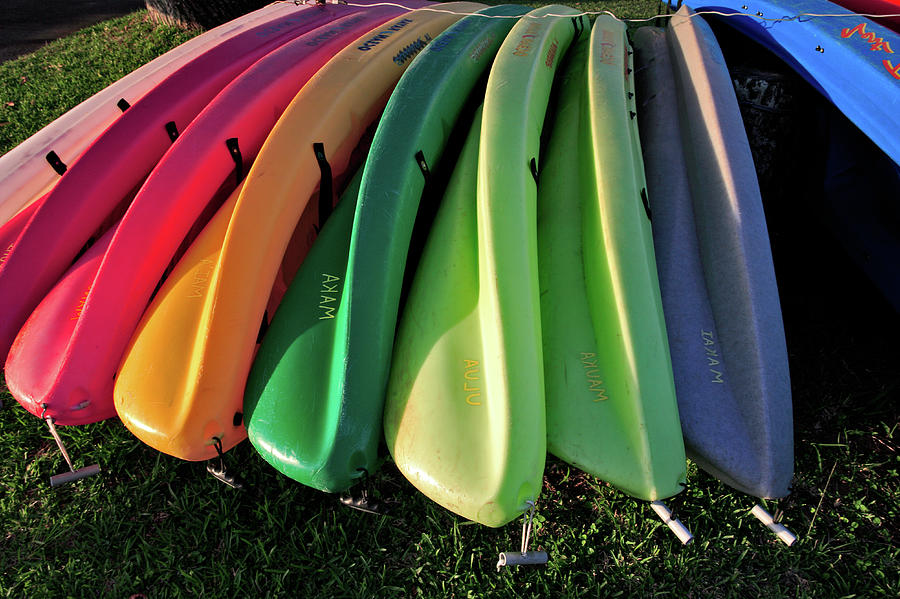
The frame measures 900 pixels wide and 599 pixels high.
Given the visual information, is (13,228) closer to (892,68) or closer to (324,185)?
(324,185)

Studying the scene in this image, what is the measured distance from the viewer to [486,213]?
5.75 feet

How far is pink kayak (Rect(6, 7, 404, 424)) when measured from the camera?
1763mm

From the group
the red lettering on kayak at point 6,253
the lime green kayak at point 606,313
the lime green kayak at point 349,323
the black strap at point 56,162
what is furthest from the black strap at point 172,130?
the lime green kayak at point 606,313

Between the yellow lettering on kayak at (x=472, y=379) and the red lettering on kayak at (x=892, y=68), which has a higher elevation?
the red lettering on kayak at (x=892, y=68)

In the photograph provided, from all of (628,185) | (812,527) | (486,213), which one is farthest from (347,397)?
(812,527)

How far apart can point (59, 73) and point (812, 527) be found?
5.79 m

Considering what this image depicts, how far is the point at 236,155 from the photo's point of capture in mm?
2213

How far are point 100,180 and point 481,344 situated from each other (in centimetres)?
170

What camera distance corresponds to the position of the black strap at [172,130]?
2408 millimetres

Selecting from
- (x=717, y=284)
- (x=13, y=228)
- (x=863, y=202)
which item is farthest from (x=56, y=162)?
(x=863, y=202)

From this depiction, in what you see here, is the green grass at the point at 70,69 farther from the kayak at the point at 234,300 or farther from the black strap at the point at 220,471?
the black strap at the point at 220,471

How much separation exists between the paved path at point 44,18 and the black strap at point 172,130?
4695 millimetres

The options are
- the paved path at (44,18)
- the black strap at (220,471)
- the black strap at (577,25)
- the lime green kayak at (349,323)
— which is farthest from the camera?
the paved path at (44,18)

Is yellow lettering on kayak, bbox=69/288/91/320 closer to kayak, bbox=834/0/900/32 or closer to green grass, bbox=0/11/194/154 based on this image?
green grass, bbox=0/11/194/154
